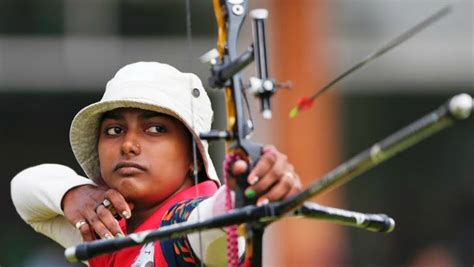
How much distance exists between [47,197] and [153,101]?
1.41 ft

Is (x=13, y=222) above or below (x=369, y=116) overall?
below

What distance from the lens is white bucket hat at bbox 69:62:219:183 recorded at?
8.87 feet

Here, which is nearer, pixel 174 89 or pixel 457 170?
pixel 174 89

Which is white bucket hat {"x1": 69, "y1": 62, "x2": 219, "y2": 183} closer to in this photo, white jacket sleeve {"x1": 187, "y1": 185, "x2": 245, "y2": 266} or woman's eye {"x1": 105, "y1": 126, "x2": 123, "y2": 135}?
woman's eye {"x1": 105, "y1": 126, "x2": 123, "y2": 135}

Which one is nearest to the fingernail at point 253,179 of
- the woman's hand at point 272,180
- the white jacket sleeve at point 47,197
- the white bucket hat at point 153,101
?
the woman's hand at point 272,180

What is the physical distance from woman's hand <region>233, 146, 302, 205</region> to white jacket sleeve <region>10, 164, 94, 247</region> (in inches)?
33.0

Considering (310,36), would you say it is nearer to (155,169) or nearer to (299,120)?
(299,120)

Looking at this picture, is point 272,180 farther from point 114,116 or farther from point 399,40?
point 114,116

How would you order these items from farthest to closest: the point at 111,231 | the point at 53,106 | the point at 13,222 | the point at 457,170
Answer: the point at 457,170 → the point at 53,106 → the point at 13,222 → the point at 111,231

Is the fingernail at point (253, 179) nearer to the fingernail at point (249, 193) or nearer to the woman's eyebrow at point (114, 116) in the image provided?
the fingernail at point (249, 193)

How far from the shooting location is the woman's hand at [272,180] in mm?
2156

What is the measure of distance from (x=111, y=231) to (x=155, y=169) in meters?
0.14

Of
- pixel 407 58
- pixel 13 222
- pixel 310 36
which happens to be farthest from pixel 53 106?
pixel 407 58

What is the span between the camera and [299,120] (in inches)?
344
